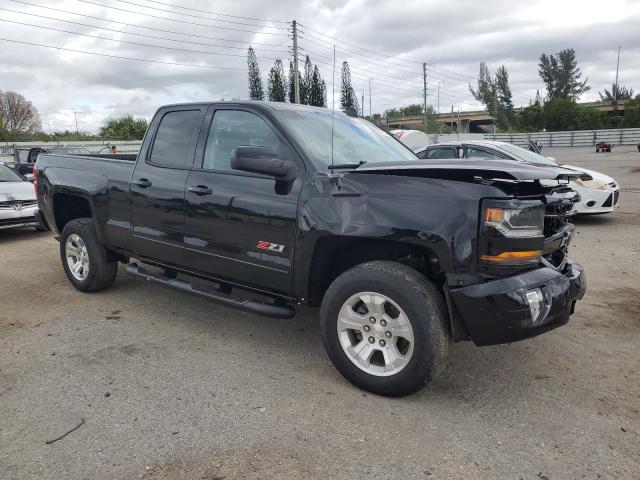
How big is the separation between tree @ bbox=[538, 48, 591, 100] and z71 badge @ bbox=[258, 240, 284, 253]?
360 ft

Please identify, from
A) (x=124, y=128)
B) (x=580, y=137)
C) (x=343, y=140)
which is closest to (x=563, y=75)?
(x=580, y=137)

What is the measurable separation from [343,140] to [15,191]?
7488 mm

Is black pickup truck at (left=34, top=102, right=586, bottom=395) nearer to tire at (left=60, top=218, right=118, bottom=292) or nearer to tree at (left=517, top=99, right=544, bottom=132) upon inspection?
tire at (left=60, top=218, right=118, bottom=292)

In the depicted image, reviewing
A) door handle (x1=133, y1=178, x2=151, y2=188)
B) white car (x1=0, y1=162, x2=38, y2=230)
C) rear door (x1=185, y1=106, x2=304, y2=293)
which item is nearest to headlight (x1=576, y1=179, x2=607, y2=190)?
rear door (x1=185, y1=106, x2=304, y2=293)

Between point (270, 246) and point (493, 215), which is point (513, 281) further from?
point (270, 246)

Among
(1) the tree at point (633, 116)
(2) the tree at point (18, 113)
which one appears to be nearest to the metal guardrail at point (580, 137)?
→ (1) the tree at point (633, 116)

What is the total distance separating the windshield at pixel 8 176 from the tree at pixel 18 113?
85.9 meters

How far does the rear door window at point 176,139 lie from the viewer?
4.36 m

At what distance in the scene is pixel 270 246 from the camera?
3678 mm

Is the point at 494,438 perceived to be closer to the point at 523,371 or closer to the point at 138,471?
the point at 523,371

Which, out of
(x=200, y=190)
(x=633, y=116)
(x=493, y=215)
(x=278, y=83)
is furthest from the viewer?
(x=633, y=116)

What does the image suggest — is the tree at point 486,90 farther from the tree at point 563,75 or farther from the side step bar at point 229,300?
the side step bar at point 229,300

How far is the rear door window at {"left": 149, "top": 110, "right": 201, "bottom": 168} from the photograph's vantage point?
4.36m

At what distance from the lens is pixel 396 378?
3154mm
